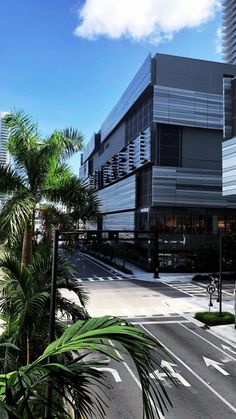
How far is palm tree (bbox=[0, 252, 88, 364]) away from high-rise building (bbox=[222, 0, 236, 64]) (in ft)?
→ 587

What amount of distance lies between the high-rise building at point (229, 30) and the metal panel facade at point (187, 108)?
124m

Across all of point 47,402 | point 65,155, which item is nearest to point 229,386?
point 65,155

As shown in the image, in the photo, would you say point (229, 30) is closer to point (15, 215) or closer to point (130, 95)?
point (130, 95)

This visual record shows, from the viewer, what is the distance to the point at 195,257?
5184 cm

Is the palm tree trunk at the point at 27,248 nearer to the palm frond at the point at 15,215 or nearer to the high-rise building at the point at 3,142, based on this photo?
the palm frond at the point at 15,215

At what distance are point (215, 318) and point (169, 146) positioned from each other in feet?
123

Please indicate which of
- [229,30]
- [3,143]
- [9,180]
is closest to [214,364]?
[9,180]

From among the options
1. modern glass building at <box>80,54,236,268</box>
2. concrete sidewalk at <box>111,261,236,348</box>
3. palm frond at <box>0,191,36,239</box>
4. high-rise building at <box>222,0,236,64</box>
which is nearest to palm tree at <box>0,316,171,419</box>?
palm frond at <box>0,191,36,239</box>

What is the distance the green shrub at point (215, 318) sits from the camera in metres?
23.3

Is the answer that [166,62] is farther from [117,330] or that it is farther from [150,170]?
[117,330]

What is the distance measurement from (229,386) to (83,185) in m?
8.89

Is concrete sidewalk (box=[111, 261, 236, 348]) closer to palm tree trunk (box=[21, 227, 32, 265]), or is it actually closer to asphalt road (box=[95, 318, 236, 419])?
asphalt road (box=[95, 318, 236, 419])

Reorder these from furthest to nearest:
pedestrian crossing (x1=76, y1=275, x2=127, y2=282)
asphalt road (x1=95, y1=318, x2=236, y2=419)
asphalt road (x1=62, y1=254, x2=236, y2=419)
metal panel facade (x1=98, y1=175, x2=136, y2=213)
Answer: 1. metal panel facade (x1=98, y1=175, x2=136, y2=213)
2. pedestrian crossing (x1=76, y1=275, x2=127, y2=282)
3. asphalt road (x1=62, y1=254, x2=236, y2=419)
4. asphalt road (x1=95, y1=318, x2=236, y2=419)

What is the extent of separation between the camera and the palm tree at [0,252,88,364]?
8.38 m
